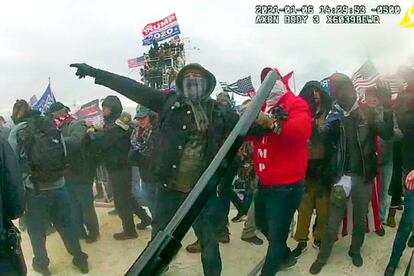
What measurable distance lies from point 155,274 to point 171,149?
51 centimetres

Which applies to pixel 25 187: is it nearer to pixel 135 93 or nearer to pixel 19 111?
pixel 19 111

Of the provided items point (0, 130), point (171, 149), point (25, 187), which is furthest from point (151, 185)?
point (0, 130)

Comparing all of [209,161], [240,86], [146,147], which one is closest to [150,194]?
[146,147]

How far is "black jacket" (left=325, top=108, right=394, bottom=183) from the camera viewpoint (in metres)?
1.52

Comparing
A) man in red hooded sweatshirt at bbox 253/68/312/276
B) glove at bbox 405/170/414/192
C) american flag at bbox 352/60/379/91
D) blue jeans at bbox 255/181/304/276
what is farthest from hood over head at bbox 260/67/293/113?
glove at bbox 405/170/414/192

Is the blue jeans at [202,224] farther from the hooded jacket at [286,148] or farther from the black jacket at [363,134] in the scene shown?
the black jacket at [363,134]

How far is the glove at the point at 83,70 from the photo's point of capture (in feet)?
4.29

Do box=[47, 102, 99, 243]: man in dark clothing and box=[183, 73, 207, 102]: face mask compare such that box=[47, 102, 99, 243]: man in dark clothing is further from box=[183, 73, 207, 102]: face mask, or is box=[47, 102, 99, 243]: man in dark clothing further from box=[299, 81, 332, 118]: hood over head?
box=[299, 81, 332, 118]: hood over head

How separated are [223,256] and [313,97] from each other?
2.07 feet

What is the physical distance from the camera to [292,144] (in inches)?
58.1

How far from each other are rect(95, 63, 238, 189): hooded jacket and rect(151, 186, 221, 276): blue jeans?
45 millimetres

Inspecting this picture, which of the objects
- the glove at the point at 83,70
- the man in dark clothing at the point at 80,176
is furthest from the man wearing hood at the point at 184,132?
the man in dark clothing at the point at 80,176

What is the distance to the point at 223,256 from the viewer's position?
150 centimetres

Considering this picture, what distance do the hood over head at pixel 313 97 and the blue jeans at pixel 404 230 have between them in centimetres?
48
